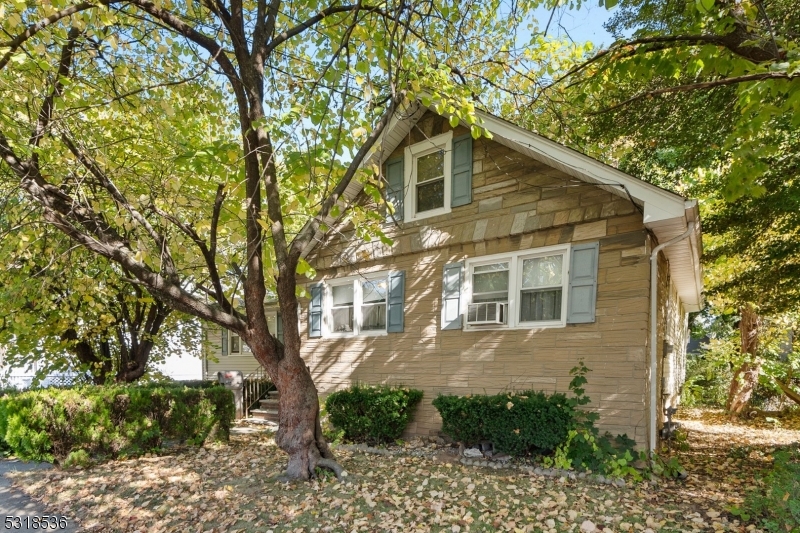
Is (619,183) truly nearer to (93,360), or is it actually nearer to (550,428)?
(550,428)

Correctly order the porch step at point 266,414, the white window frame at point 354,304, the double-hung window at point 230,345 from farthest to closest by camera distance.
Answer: the double-hung window at point 230,345, the porch step at point 266,414, the white window frame at point 354,304

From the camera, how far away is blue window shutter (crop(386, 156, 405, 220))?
855 centimetres

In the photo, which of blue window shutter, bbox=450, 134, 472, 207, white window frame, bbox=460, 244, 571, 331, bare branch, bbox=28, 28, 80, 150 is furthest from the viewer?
blue window shutter, bbox=450, 134, 472, 207

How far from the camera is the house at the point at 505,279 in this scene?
5.99 metres

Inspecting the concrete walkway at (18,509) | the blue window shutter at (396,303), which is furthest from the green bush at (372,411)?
the concrete walkway at (18,509)

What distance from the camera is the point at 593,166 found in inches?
237

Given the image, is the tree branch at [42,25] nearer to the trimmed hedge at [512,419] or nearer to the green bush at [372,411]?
the green bush at [372,411]

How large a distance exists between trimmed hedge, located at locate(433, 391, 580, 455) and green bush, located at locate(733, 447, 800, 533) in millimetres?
1987

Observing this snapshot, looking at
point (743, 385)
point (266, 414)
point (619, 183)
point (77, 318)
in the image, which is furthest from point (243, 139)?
point (743, 385)

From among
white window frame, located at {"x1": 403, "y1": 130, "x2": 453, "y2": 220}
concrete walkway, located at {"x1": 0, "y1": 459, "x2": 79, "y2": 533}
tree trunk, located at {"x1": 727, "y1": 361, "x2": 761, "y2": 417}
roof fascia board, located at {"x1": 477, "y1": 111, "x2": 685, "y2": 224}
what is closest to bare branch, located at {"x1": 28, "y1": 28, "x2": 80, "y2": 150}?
concrete walkway, located at {"x1": 0, "y1": 459, "x2": 79, "y2": 533}

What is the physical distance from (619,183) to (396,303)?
428 cm

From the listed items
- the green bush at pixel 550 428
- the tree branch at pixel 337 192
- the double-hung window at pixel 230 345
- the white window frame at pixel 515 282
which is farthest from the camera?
the double-hung window at pixel 230 345

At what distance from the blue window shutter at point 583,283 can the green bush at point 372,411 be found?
120 inches

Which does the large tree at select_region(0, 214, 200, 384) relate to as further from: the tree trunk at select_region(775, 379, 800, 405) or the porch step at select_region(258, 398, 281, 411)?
the tree trunk at select_region(775, 379, 800, 405)
